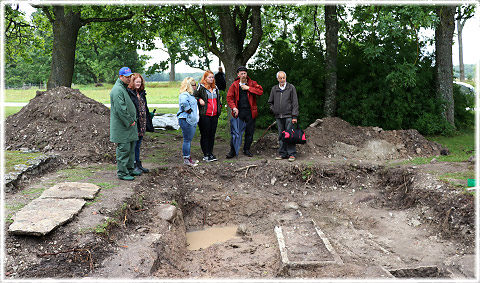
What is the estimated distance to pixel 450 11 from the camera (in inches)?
445

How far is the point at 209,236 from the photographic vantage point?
6523mm

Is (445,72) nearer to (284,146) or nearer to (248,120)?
(284,146)

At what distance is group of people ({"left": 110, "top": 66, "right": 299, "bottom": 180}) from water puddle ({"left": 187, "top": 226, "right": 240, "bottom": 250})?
1.59m

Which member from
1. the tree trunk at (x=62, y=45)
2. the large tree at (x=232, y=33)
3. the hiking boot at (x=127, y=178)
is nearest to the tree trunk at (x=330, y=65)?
the large tree at (x=232, y=33)

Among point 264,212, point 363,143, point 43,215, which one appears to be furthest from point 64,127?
point 363,143

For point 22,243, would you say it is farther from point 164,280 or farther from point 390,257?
point 390,257

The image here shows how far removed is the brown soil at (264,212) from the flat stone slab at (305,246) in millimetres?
120

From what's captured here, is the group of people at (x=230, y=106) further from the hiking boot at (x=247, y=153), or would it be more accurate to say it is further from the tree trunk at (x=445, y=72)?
the tree trunk at (x=445, y=72)

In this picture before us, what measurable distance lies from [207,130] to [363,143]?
380 centimetres

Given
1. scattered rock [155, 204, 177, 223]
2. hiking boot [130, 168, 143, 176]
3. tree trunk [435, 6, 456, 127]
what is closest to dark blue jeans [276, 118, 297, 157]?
hiking boot [130, 168, 143, 176]

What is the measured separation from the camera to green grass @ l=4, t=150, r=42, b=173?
7.27 meters

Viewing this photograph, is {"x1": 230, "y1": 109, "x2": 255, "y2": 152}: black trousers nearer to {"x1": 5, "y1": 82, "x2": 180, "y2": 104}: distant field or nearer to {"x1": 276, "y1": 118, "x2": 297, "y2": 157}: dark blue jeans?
{"x1": 276, "y1": 118, "x2": 297, "y2": 157}: dark blue jeans

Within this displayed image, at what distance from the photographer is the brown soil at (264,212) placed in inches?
182

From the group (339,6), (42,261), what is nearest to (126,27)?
(339,6)
